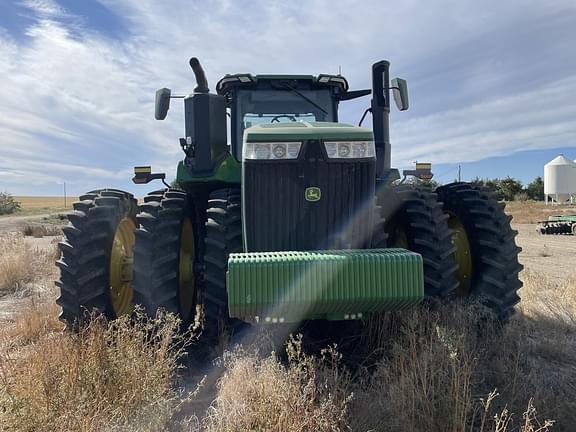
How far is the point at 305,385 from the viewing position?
3164mm

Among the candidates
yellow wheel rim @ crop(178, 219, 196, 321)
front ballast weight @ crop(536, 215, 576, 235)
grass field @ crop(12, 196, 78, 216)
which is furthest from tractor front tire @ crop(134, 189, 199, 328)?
grass field @ crop(12, 196, 78, 216)

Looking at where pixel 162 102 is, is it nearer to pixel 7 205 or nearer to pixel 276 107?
pixel 276 107

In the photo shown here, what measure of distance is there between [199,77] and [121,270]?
2.17m

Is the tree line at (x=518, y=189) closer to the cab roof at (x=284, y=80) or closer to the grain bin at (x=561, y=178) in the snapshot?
the grain bin at (x=561, y=178)

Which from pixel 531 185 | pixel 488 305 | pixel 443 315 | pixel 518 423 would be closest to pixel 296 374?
pixel 518 423

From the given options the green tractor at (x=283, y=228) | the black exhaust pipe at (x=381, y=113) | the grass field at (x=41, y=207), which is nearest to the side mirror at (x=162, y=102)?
the green tractor at (x=283, y=228)

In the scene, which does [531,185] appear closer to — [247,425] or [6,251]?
[6,251]

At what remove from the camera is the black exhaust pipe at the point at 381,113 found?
5.00 metres

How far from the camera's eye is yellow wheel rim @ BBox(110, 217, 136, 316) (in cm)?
484

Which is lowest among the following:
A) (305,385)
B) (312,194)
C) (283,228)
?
(305,385)

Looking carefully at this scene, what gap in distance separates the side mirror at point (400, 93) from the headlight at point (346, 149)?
4.94 feet

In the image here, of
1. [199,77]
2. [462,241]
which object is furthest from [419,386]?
[199,77]

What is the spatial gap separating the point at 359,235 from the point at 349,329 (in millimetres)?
965

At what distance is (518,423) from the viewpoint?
301 centimetres
